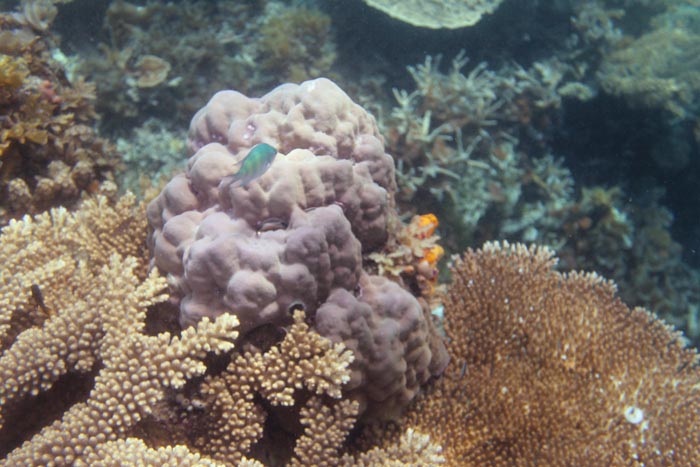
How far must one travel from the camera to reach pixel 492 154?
6805 mm

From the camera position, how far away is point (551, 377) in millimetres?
3414

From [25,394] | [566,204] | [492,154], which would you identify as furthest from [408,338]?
[566,204]

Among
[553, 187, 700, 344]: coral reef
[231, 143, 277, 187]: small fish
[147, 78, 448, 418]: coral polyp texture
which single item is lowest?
[553, 187, 700, 344]: coral reef

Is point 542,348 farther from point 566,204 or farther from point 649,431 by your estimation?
point 566,204

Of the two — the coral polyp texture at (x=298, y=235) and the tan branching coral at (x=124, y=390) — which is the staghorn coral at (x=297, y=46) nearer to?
the coral polyp texture at (x=298, y=235)

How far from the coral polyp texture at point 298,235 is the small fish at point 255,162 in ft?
0.82

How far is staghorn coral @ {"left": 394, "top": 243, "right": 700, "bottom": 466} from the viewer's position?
3199mm

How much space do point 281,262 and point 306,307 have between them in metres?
0.31

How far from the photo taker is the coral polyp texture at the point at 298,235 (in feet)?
8.27

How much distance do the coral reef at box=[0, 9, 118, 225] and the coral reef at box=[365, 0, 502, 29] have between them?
4.27m

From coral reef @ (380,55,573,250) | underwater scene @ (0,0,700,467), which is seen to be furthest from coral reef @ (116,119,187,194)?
coral reef @ (380,55,573,250)

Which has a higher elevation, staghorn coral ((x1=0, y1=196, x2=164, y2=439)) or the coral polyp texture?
the coral polyp texture

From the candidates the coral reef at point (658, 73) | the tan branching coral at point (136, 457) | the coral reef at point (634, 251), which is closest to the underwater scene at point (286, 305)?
the tan branching coral at point (136, 457)

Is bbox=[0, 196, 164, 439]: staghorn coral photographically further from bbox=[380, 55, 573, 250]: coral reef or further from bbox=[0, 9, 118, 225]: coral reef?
bbox=[380, 55, 573, 250]: coral reef
